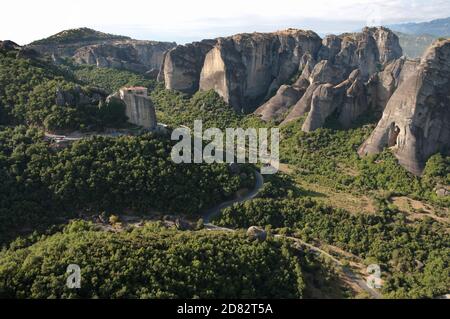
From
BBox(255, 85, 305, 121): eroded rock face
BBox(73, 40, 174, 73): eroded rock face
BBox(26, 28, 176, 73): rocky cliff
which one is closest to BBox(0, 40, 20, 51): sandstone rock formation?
BBox(255, 85, 305, 121): eroded rock face

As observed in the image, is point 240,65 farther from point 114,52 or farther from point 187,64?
point 114,52

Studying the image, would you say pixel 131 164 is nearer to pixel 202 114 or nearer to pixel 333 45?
pixel 202 114

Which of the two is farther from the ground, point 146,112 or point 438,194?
point 146,112

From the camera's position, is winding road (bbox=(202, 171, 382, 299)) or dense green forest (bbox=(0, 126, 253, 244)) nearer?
winding road (bbox=(202, 171, 382, 299))

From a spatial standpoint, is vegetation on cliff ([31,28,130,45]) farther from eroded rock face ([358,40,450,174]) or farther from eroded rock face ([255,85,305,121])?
eroded rock face ([358,40,450,174])

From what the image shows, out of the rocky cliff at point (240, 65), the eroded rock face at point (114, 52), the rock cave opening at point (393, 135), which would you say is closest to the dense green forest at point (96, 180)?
the rock cave opening at point (393, 135)

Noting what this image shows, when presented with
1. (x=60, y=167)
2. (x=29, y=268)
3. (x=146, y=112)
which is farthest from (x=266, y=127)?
(x=29, y=268)
